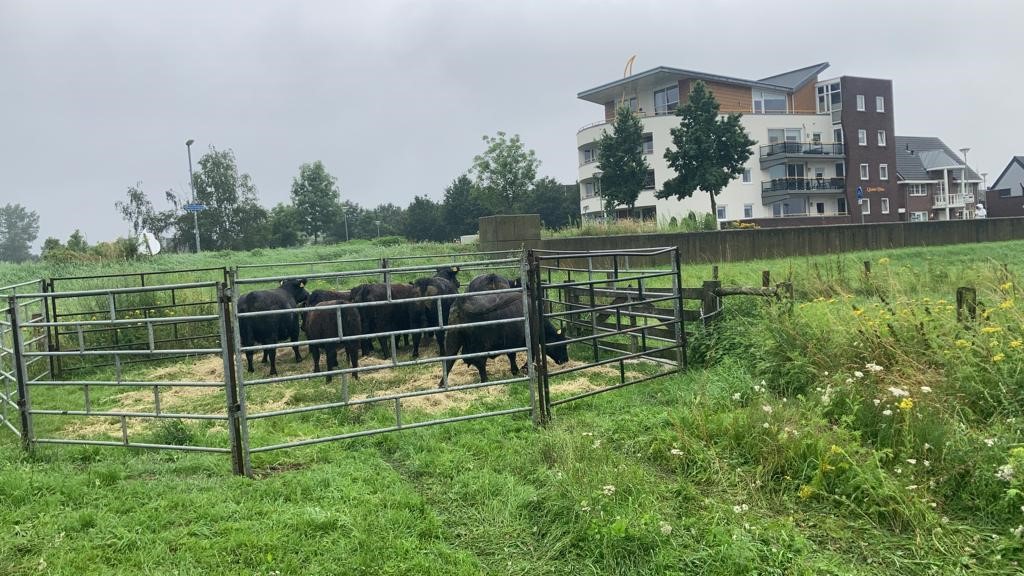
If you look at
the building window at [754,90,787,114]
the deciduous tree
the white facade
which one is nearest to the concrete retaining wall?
the deciduous tree

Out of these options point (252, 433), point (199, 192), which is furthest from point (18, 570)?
point (199, 192)

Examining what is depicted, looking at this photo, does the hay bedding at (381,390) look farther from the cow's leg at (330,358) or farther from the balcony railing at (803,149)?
the balcony railing at (803,149)

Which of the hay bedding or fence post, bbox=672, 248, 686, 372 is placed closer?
the hay bedding

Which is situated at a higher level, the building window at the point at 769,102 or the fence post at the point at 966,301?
the building window at the point at 769,102

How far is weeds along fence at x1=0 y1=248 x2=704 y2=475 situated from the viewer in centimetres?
596

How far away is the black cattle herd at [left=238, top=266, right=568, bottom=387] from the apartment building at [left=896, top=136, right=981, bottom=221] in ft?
167

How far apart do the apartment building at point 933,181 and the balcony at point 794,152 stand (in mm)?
9317

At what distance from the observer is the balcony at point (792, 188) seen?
45625mm

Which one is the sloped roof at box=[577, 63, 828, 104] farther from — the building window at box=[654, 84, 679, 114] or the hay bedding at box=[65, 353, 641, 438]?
the hay bedding at box=[65, 353, 641, 438]

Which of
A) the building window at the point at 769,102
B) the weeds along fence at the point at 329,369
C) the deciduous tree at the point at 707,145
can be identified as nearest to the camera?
the weeds along fence at the point at 329,369

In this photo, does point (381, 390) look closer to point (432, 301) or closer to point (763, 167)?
point (432, 301)

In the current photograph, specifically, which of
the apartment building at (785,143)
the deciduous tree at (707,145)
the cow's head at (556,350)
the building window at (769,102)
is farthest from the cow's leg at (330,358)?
the building window at (769,102)

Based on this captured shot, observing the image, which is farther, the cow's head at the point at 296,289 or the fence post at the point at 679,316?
the cow's head at the point at 296,289

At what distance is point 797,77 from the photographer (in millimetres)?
49750
